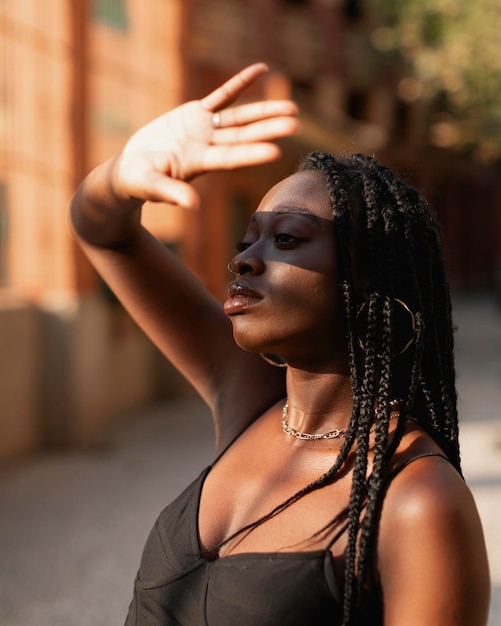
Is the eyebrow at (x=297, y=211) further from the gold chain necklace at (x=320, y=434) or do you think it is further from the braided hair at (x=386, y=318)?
the gold chain necklace at (x=320, y=434)

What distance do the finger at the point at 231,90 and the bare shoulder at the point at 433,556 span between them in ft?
2.88

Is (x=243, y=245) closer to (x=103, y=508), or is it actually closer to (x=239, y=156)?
(x=239, y=156)

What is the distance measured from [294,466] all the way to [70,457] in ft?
17.7

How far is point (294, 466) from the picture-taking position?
1742 mm

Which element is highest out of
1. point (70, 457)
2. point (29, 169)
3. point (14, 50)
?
point (14, 50)

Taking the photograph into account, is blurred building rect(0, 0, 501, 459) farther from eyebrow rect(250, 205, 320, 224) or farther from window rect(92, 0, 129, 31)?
eyebrow rect(250, 205, 320, 224)

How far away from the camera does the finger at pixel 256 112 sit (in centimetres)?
163

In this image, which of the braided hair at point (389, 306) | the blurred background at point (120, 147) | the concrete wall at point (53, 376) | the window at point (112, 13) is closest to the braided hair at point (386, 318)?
the braided hair at point (389, 306)

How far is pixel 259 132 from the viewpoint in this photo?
1.58 meters

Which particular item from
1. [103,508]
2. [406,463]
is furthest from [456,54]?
[406,463]

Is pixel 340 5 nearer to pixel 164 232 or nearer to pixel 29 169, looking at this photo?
pixel 164 232

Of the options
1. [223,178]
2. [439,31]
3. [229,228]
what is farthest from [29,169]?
[439,31]

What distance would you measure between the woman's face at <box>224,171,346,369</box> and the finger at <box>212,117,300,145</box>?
178 millimetres

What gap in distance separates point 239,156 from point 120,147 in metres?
8.05
